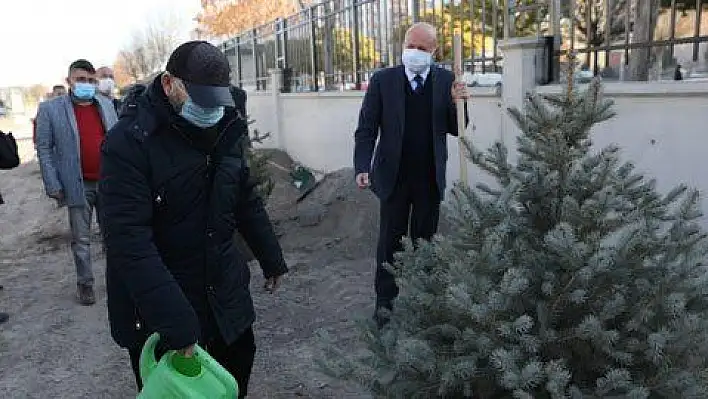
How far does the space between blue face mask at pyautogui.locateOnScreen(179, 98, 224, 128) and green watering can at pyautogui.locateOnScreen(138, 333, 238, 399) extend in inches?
29.0

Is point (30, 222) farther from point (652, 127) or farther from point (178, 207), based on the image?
point (652, 127)

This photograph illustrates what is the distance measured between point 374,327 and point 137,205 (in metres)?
0.92

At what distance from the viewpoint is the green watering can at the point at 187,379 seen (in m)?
2.09

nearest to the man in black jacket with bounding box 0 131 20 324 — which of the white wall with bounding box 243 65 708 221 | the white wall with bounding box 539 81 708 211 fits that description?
the white wall with bounding box 243 65 708 221

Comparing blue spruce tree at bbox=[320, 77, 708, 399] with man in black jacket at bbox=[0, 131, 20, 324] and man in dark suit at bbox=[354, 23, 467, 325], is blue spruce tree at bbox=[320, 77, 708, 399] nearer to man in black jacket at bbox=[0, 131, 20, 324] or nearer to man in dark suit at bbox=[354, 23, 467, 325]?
man in dark suit at bbox=[354, 23, 467, 325]

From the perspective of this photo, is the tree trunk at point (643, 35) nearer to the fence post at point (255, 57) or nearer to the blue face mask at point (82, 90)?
the blue face mask at point (82, 90)

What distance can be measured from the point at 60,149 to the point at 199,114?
10.8ft

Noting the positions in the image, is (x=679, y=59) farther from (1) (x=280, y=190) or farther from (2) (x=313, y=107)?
(2) (x=313, y=107)

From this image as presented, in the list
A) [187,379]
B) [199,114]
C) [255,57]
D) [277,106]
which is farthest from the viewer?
[255,57]

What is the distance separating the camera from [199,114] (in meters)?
2.25

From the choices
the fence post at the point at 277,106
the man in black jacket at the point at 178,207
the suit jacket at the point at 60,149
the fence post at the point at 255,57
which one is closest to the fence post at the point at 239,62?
the fence post at the point at 255,57

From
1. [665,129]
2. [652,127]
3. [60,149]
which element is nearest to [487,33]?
[652,127]

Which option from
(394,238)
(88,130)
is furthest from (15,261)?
(394,238)

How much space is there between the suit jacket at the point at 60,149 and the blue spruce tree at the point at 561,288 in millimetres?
3796
